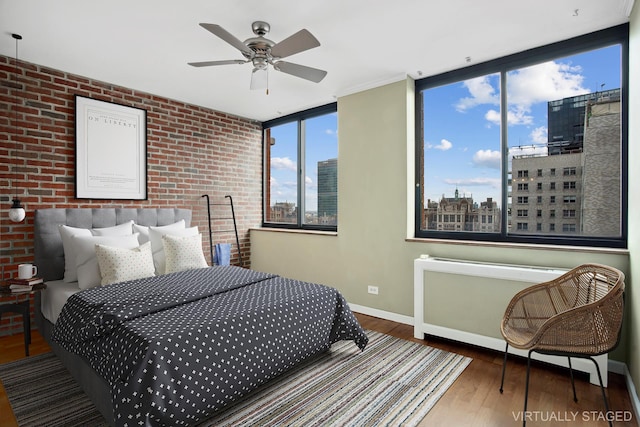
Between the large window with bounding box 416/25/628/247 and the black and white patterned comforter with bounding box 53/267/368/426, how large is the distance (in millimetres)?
1722

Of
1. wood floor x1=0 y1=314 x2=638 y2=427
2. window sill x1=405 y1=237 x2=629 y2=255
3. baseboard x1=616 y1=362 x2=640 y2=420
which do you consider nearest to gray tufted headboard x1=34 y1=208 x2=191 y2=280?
wood floor x1=0 y1=314 x2=638 y2=427

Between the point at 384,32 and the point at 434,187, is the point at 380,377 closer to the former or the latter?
the point at 434,187

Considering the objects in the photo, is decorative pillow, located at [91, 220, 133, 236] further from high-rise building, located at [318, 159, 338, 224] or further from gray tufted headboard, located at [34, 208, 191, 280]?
high-rise building, located at [318, 159, 338, 224]

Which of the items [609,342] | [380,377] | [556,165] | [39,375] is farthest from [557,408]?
[39,375]

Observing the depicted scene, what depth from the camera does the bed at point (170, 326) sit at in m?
1.62

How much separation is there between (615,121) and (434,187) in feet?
5.01

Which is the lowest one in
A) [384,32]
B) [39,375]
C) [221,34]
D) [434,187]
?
[39,375]

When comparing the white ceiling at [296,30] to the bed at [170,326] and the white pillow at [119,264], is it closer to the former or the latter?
the bed at [170,326]

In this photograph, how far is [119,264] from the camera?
9.18 feet

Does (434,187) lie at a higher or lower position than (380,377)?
higher

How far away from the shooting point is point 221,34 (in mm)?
2082

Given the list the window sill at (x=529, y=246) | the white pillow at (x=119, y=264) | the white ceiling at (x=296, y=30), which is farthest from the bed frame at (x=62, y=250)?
the window sill at (x=529, y=246)

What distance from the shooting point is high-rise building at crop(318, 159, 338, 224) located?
4.46 m

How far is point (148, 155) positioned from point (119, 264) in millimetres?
1663
